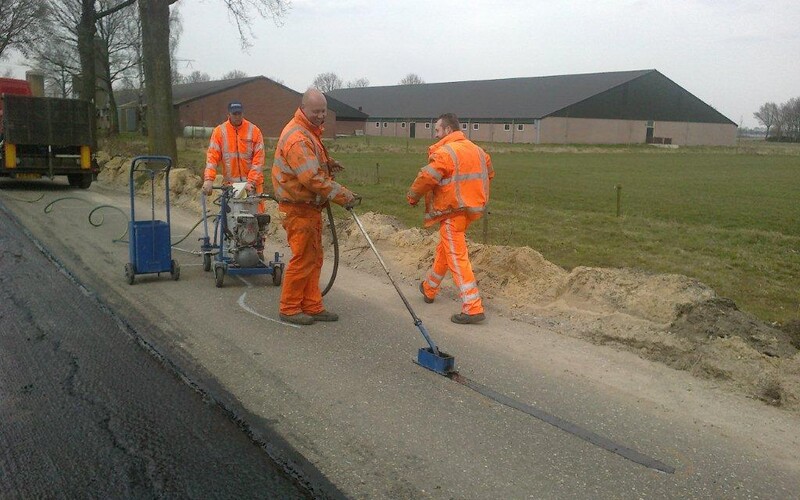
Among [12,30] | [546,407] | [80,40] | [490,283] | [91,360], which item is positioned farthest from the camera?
[12,30]

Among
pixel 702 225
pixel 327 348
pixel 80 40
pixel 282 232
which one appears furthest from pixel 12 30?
pixel 327 348

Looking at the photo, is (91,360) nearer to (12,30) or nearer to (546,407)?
(546,407)

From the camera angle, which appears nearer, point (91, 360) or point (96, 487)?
point (96, 487)

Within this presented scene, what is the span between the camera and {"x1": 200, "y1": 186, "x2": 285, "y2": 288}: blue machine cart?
8477mm

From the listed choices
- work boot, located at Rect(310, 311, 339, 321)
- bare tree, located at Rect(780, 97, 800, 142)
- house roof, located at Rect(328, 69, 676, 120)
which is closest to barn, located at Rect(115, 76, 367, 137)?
house roof, located at Rect(328, 69, 676, 120)

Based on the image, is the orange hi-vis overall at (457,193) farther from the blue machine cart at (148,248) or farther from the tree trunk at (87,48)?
the tree trunk at (87,48)

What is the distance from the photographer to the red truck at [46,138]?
18.8 m

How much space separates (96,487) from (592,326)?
477 cm

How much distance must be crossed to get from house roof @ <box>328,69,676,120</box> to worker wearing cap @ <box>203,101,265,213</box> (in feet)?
203

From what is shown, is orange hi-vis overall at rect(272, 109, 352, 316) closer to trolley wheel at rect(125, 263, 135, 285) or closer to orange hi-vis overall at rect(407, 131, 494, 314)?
orange hi-vis overall at rect(407, 131, 494, 314)

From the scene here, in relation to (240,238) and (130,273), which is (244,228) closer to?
(240,238)

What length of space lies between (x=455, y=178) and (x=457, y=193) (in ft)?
0.50

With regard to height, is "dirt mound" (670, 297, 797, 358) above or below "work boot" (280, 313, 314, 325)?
above

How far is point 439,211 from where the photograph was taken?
292 inches
